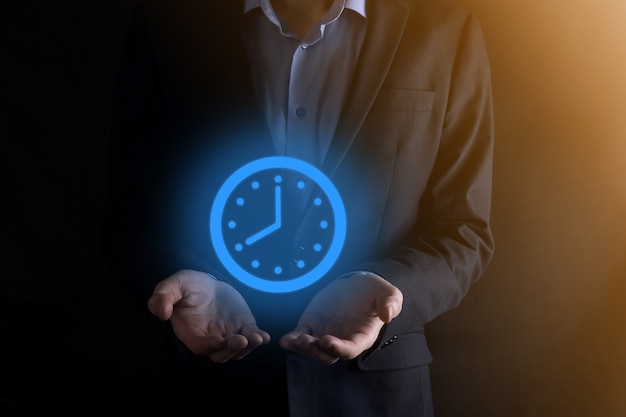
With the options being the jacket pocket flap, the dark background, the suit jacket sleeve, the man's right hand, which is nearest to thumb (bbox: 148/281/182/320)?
the man's right hand

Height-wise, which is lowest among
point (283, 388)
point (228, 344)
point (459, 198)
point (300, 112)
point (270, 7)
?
point (283, 388)

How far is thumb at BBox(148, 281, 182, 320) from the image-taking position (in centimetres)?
94

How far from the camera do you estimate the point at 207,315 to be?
1.04 metres

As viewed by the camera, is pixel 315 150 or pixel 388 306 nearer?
pixel 388 306

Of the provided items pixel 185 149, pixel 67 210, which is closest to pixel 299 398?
pixel 185 149

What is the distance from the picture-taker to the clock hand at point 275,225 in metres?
1.00

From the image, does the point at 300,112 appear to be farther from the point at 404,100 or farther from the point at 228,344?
the point at 228,344

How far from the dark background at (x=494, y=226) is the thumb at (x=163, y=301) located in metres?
0.72

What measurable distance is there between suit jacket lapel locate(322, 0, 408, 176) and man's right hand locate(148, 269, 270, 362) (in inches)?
10.7

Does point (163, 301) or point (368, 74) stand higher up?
point (368, 74)

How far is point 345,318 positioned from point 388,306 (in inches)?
4.1

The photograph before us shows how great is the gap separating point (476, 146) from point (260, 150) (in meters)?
0.38

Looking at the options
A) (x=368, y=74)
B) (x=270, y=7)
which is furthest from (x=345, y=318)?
(x=270, y=7)

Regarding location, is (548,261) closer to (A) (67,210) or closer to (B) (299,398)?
(B) (299,398)
